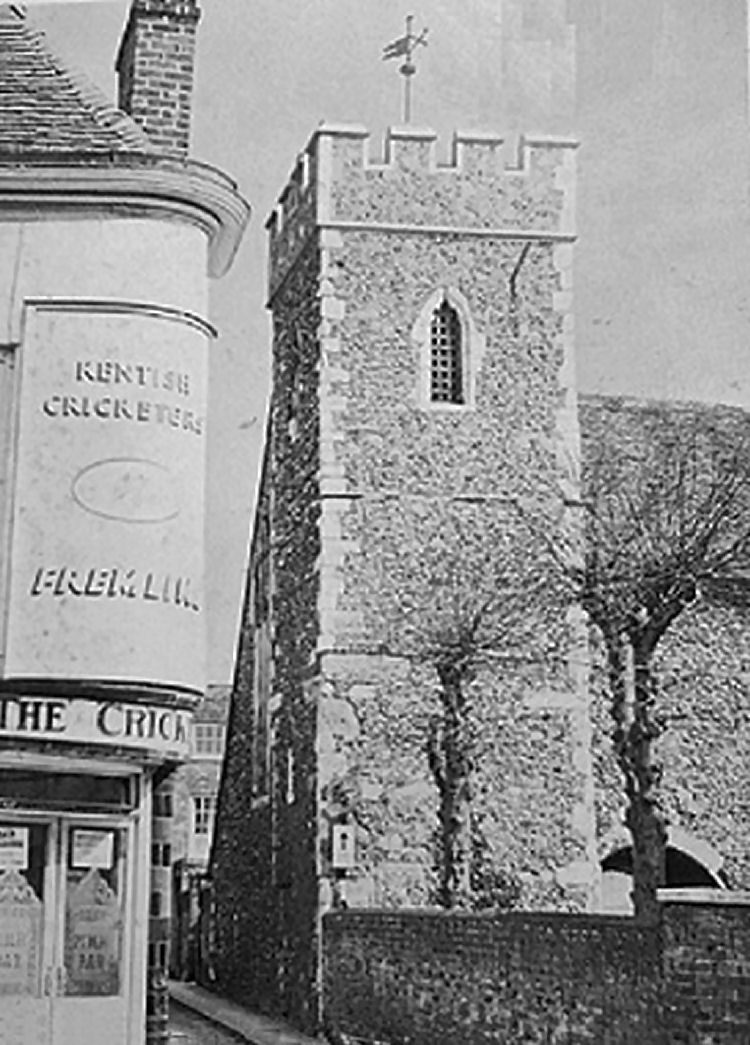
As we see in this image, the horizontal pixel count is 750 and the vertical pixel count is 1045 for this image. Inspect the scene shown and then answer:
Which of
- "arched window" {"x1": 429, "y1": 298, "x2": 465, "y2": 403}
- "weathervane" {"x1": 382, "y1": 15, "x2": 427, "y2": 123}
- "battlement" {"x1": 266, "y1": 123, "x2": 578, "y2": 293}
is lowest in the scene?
"weathervane" {"x1": 382, "y1": 15, "x2": 427, "y2": 123}

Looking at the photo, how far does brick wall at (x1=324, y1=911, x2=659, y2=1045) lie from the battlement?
17.4 ft

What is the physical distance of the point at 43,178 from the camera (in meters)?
6.74

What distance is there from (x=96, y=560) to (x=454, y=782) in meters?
5.95

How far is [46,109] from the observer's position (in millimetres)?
7289

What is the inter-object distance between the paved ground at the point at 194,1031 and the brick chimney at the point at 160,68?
5.78 meters

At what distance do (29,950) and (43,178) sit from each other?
294 cm

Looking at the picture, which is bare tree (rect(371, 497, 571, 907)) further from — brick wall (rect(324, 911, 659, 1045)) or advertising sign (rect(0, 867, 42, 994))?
advertising sign (rect(0, 867, 42, 994))

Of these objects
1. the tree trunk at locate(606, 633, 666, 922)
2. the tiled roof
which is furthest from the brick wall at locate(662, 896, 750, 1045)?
the tiled roof

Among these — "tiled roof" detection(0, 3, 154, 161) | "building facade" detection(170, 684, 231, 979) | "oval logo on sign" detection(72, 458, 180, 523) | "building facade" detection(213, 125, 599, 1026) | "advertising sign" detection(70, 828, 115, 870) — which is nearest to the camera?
"oval logo on sign" detection(72, 458, 180, 523)

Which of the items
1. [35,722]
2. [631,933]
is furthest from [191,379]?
[631,933]

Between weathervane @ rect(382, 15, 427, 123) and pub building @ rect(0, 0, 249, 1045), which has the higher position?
weathervane @ rect(382, 15, 427, 123)

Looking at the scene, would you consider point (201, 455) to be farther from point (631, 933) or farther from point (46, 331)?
point (631, 933)

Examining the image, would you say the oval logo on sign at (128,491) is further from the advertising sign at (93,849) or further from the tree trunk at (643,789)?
the tree trunk at (643,789)

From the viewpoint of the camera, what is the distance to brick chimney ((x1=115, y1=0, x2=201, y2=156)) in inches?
303
